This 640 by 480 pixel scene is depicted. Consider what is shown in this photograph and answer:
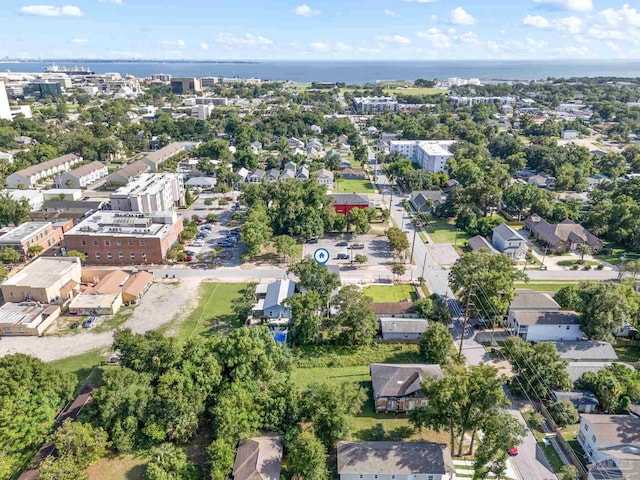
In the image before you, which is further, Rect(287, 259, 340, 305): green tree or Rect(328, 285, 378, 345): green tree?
Rect(287, 259, 340, 305): green tree

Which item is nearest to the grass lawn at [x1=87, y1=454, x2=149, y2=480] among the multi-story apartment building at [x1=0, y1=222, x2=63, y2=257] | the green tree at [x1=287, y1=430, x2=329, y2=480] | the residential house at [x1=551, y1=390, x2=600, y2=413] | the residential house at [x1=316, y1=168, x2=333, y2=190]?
the green tree at [x1=287, y1=430, x2=329, y2=480]

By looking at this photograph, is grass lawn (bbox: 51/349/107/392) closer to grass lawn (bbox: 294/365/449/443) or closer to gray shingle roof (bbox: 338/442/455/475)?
grass lawn (bbox: 294/365/449/443)

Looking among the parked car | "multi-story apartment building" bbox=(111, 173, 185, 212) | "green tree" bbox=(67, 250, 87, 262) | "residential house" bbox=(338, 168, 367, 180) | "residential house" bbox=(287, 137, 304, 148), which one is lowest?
the parked car

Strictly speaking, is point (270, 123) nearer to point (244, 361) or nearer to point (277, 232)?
point (277, 232)

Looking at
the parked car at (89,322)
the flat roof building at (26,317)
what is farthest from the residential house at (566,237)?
the flat roof building at (26,317)

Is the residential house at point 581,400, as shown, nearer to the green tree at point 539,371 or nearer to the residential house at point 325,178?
the green tree at point 539,371

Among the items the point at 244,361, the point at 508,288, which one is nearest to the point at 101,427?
the point at 244,361
